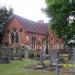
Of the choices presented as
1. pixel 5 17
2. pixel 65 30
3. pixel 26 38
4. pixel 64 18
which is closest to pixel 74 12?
pixel 64 18

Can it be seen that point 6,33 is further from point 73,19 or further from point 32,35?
point 73,19

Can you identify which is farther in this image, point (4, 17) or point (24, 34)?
point (4, 17)

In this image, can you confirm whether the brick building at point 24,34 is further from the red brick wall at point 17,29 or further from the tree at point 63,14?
the tree at point 63,14

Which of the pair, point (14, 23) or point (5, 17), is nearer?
point (14, 23)

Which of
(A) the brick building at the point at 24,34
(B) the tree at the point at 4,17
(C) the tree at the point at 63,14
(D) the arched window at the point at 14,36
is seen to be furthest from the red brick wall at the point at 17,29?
(C) the tree at the point at 63,14

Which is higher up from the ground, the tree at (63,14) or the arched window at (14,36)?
the arched window at (14,36)

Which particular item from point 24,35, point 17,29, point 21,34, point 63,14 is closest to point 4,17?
point 17,29

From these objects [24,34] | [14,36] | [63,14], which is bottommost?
[63,14]

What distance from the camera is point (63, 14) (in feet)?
74.9

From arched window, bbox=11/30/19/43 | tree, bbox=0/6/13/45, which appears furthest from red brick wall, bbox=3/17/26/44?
tree, bbox=0/6/13/45

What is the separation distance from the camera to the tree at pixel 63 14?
71.3 ft

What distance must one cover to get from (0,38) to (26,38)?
6392 millimetres

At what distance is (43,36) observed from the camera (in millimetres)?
73812

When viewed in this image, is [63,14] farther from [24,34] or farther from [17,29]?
[17,29]
